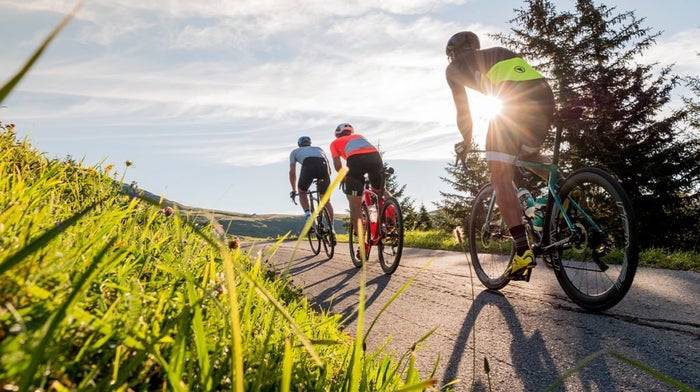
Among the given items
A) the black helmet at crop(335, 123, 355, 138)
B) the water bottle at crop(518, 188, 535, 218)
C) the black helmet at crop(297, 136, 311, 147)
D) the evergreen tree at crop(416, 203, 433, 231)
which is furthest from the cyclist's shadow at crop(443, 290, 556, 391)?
the evergreen tree at crop(416, 203, 433, 231)

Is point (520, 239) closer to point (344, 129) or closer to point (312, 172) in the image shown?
point (344, 129)

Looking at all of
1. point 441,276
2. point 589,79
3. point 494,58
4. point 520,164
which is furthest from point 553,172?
point 589,79

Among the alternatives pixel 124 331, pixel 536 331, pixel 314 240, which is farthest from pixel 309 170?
pixel 124 331

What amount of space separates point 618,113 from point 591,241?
19.0 meters

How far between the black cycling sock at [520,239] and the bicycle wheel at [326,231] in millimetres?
5457

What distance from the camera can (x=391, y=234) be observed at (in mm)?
6410

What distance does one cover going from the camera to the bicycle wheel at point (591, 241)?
313cm

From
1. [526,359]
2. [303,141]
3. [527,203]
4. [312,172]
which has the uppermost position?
[303,141]

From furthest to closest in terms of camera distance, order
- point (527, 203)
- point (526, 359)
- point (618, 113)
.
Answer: point (618, 113), point (527, 203), point (526, 359)

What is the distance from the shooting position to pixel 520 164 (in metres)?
4.02

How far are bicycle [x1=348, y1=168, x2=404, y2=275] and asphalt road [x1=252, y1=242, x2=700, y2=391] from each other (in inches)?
55.6

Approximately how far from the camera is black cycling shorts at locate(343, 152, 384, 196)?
726 centimetres

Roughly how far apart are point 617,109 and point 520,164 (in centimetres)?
1873

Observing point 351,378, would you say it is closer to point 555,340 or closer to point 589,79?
point 555,340
